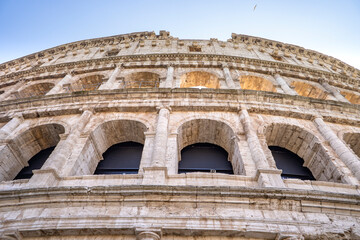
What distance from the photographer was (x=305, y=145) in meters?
8.46

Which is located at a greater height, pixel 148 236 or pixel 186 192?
pixel 186 192

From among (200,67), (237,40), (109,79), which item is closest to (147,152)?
(109,79)

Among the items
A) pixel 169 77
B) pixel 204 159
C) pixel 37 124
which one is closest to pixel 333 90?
pixel 169 77

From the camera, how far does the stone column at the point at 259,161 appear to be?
566 centimetres

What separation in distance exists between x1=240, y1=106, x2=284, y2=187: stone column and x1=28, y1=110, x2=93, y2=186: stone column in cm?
497

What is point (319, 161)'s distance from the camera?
25.7 ft

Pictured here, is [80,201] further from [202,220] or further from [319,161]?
[319,161]

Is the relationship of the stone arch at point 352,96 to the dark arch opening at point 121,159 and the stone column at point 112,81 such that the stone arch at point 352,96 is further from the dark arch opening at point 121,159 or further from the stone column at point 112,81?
the stone column at point 112,81

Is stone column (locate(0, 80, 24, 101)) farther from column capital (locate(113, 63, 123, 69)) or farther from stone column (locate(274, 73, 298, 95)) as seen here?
stone column (locate(274, 73, 298, 95))

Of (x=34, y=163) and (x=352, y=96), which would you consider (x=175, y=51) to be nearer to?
(x=34, y=163)

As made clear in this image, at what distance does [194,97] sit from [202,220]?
210 inches

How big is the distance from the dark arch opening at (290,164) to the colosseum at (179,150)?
0.04 meters

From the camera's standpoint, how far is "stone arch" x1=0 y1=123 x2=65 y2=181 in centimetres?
759

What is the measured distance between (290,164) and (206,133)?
121 inches
